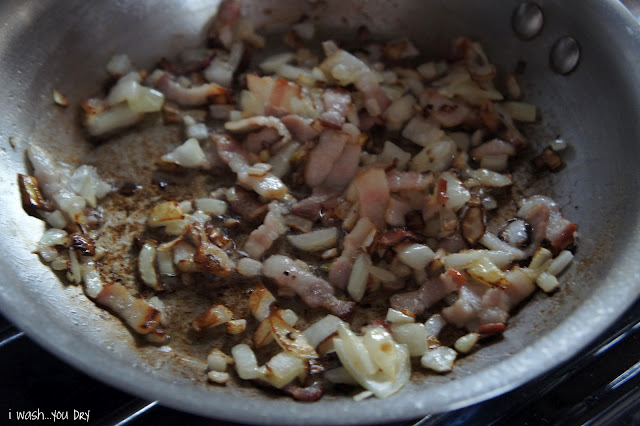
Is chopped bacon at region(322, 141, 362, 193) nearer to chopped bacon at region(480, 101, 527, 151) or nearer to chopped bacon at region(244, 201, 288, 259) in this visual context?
chopped bacon at region(244, 201, 288, 259)

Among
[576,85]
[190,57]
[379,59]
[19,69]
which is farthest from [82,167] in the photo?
[576,85]

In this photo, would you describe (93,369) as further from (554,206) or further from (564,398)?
(554,206)

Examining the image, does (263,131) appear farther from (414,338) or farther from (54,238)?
(414,338)

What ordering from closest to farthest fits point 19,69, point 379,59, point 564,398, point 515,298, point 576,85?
point 564,398, point 515,298, point 19,69, point 576,85, point 379,59

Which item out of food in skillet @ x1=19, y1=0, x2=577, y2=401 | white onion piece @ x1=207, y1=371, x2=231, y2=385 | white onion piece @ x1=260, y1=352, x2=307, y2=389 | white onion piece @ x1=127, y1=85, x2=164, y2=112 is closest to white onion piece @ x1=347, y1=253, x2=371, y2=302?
food in skillet @ x1=19, y1=0, x2=577, y2=401

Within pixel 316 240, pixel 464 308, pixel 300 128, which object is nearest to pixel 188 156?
pixel 300 128

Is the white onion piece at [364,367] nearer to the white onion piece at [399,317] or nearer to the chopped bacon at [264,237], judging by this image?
the white onion piece at [399,317]
